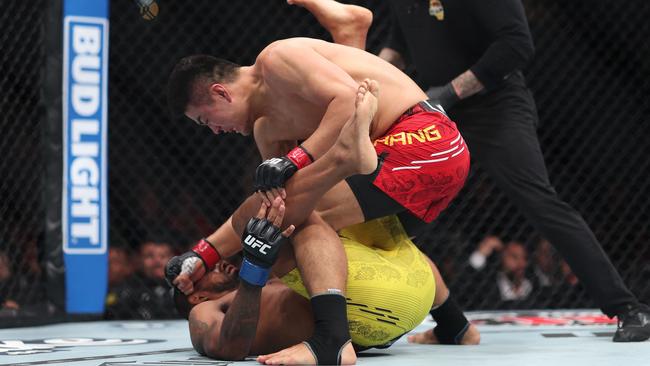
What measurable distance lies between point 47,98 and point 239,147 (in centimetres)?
103

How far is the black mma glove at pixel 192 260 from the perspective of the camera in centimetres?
206

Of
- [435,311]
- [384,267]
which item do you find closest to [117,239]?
[435,311]

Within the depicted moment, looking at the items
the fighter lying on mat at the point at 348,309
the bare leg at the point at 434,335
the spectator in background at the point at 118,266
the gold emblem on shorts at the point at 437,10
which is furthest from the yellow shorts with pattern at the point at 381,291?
the spectator in background at the point at 118,266

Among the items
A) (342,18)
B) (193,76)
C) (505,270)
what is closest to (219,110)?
(193,76)

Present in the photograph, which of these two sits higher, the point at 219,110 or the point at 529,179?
the point at 219,110

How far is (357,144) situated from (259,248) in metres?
0.25

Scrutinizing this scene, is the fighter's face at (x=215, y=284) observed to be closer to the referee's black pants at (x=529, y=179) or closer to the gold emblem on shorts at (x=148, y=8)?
the referee's black pants at (x=529, y=179)

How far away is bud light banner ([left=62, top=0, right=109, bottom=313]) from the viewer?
3.25 m

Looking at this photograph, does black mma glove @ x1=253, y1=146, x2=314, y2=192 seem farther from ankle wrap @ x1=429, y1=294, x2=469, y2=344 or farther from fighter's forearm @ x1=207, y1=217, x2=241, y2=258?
ankle wrap @ x1=429, y1=294, x2=469, y2=344

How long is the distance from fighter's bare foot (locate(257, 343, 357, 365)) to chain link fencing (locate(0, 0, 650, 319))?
1844 mm

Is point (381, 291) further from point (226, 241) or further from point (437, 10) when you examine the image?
point (437, 10)

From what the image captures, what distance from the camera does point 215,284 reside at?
2137 millimetres

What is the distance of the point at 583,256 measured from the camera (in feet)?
7.98

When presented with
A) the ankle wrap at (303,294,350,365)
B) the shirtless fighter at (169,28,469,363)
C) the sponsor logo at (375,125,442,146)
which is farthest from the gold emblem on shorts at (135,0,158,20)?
the ankle wrap at (303,294,350,365)
